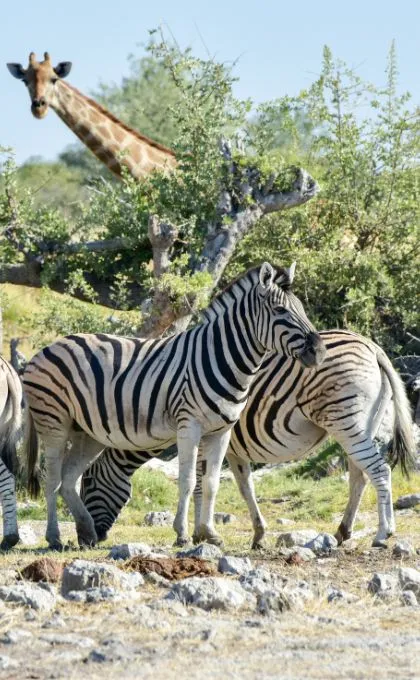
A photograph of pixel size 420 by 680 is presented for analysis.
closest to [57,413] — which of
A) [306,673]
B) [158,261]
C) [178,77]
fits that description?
[158,261]

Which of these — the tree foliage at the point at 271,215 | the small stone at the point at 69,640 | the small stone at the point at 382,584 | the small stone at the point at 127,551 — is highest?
the tree foliage at the point at 271,215

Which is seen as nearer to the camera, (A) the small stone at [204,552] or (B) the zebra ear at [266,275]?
(A) the small stone at [204,552]

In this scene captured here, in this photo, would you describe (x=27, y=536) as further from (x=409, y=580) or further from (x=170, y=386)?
(x=409, y=580)

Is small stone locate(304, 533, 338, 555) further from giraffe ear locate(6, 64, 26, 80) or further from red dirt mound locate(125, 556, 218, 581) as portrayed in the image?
giraffe ear locate(6, 64, 26, 80)

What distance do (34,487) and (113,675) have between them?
5.98 metres

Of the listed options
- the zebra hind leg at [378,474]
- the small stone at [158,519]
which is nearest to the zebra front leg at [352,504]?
the zebra hind leg at [378,474]

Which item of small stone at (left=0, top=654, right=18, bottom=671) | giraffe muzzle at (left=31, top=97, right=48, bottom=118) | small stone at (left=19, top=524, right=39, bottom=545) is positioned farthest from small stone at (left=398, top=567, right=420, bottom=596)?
giraffe muzzle at (left=31, top=97, right=48, bottom=118)

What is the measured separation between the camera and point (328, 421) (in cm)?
1056

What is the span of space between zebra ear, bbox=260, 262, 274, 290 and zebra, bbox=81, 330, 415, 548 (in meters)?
0.87

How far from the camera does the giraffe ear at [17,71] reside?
1783cm

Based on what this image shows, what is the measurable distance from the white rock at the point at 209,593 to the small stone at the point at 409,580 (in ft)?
3.63

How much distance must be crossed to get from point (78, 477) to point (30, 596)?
4.06 m

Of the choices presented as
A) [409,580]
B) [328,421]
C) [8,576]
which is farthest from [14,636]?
[328,421]

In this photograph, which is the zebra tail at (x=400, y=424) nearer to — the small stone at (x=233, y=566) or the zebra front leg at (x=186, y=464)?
the zebra front leg at (x=186, y=464)
